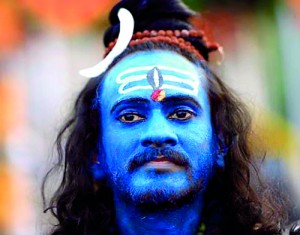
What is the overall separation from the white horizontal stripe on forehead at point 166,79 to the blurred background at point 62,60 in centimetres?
392

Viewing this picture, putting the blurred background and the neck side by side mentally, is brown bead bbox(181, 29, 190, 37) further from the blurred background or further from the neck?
the blurred background

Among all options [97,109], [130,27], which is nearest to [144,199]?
[97,109]

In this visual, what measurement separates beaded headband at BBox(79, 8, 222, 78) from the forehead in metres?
0.06

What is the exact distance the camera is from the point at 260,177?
3598 mm

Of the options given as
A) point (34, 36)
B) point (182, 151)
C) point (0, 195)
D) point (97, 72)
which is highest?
point (34, 36)

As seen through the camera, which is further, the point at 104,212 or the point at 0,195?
the point at 0,195

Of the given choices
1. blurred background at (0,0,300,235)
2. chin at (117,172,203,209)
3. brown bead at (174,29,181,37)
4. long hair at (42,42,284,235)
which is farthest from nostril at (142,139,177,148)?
blurred background at (0,0,300,235)

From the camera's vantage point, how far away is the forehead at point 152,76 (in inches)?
133

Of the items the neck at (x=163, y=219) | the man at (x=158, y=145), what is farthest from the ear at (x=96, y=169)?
the neck at (x=163, y=219)

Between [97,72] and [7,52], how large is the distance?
15.3 feet

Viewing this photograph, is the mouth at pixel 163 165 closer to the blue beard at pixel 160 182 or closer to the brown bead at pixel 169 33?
the blue beard at pixel 160 182

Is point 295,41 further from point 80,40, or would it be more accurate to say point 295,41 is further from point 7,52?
point 7,52

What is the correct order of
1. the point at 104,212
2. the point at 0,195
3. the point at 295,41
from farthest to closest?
the point at 295,41 → the point at 0,195 → the point at 104,212

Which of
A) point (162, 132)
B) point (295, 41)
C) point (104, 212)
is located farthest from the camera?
point (295, 41)
